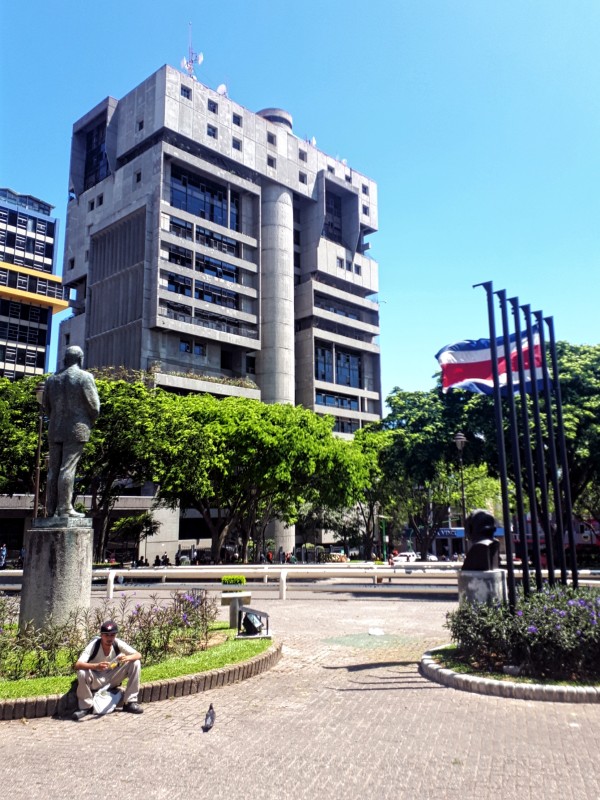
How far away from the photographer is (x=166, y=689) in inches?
329

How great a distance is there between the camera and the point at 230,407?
39281mm

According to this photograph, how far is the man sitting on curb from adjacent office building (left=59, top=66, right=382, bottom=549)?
46904 millimetres

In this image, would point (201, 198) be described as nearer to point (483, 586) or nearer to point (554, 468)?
point (554, 468)

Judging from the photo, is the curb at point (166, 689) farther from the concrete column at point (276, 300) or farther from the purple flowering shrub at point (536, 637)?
the concrete column at point (276, 300)

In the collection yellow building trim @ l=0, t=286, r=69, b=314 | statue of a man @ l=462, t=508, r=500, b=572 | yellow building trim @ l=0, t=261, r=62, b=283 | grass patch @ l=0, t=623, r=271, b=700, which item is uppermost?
yellow building trim @ l=0, t=261, r=62, b=283

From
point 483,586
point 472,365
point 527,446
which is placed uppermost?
point 472,365

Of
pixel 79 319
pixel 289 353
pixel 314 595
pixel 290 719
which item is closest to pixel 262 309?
pixel 289 353

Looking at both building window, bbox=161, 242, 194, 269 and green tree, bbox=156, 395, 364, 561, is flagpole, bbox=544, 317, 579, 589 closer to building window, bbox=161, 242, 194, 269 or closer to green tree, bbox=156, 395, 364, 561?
green tree, bbox=156, 395, 364, 561

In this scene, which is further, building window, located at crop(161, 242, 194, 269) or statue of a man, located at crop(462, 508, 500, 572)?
building window, located at crop(161, 242, 194, 269)

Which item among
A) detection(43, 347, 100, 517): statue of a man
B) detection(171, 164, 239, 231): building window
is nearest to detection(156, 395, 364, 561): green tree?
detection(43, 347, 100, 517): statue of a man

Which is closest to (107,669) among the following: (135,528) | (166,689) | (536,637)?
(166,689)

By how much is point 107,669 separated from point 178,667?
1534 mm

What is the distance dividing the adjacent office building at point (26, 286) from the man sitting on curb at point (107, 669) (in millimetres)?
68308

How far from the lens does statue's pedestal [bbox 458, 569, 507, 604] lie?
10.9 metres
